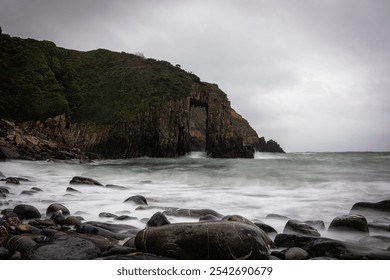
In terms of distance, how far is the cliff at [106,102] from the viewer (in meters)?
22.9

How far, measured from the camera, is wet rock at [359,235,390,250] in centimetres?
326

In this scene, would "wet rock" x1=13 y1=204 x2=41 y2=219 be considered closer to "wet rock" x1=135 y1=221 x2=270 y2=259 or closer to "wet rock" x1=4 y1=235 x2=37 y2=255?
"wet rock" x1=4 y1=235 x2=37 y2=255

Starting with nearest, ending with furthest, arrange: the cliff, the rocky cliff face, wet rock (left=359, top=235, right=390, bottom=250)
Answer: wet rock (left=359, top=235, right=390, bottom=250)
the cliff
the rocky cliff face

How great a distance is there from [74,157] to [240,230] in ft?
57.3

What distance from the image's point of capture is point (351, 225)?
3799 mm

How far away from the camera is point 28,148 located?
16.0m

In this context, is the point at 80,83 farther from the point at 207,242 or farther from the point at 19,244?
the point at 207,242

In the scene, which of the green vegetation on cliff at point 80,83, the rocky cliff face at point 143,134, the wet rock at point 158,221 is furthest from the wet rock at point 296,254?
the green vegetation on cliff at point 80,83

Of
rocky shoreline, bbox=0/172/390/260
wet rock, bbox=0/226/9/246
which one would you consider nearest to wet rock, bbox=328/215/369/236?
rocky shoreline, bbox=0/172/390/260

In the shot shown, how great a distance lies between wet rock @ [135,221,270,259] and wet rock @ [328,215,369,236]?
1609mm

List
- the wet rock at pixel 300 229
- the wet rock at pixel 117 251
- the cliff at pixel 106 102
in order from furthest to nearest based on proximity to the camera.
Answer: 1. the cliff at pixel 106 102
2. the wet rock at pixel 300 229
3. the wet rock at pixel 117 251

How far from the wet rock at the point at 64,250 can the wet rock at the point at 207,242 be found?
17.4 inches

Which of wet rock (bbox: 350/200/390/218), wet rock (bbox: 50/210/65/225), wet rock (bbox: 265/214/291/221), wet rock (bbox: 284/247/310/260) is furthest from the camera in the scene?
wet rock (bbox: 350/200/390/218)

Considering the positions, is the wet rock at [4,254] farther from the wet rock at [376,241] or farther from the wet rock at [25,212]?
the wet rock at [376,241]
